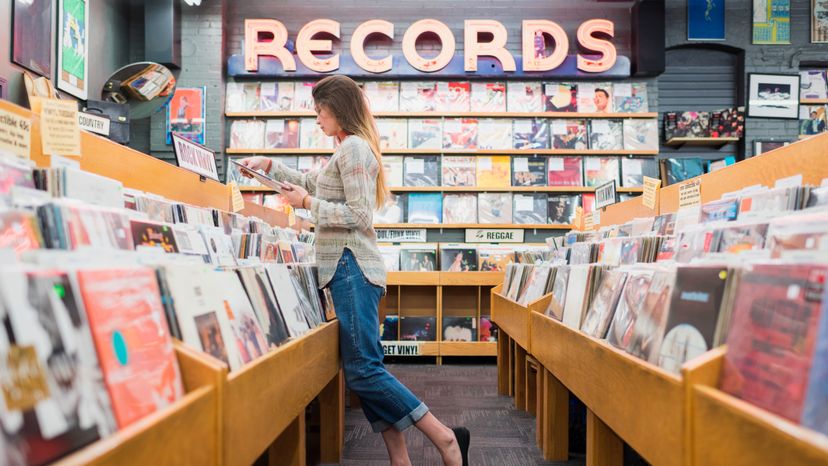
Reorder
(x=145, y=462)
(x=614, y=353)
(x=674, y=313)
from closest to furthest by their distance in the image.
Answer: (x=145, y=462) → (x=674, y=313) → (x=614, y=353)

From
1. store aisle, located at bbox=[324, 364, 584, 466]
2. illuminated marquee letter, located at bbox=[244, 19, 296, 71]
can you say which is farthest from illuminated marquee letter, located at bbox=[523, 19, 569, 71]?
store aisle, located at bbox=[324, 364, 584, 466]

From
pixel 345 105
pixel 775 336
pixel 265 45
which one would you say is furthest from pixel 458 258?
pixel 775 336

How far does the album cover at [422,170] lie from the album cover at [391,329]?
1.30 metres

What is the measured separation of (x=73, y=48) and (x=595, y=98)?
4.47m

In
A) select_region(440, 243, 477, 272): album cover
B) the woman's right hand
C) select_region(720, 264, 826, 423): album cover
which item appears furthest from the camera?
select_region(440, 243, 477, 272): album cover

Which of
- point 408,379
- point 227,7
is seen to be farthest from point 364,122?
point 227,7

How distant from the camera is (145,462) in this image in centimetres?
68

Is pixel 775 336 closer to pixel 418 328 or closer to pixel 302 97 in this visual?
pixel 418 328

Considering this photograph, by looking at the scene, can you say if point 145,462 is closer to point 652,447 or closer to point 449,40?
point 652,447

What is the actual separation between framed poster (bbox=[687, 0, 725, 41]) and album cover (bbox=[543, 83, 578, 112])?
4.29 ft

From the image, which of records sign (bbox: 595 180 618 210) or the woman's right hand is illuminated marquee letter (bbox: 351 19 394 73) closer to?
records sign (bbox: 595 180 618 210)

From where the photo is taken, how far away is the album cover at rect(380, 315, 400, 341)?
459 centimetres

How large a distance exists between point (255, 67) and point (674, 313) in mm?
4768

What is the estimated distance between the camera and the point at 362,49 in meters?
5.11
